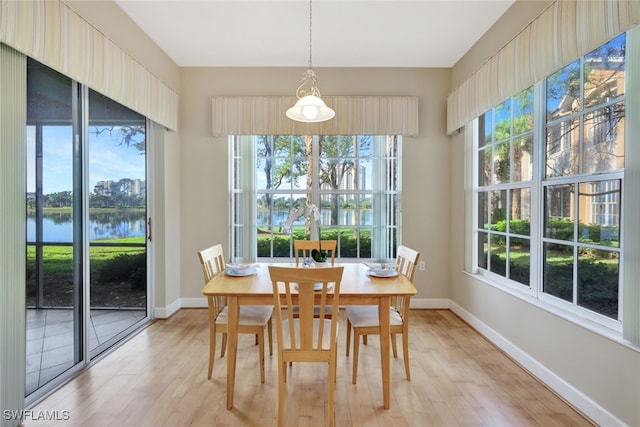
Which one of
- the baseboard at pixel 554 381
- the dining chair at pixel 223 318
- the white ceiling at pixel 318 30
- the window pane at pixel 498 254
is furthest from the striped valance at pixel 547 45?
the dining chair at pixel 223 318

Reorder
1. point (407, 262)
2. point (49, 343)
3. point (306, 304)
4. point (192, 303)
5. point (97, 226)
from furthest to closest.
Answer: point (192, 303), point (97, 226), point (407, 262), point (49, 343), point (306, 304)

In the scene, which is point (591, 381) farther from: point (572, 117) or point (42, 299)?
point (42, 299)

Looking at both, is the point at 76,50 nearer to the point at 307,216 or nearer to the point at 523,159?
the point at 307,216

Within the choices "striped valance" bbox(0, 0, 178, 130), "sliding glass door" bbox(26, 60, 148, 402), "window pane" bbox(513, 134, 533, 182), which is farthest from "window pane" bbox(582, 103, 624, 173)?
"sliding glass door" bbox(26, 60, 148, 402)

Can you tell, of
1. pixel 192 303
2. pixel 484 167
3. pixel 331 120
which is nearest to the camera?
pixel 484 167

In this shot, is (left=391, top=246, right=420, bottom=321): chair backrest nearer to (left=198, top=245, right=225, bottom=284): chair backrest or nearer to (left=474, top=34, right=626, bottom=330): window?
(left=474, top=34, right=626, bottom=330): window

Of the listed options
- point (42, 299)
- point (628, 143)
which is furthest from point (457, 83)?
point (42, 299)

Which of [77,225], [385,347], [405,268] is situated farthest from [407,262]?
[77,225]

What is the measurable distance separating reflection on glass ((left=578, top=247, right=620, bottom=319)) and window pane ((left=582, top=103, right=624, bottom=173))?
519mm

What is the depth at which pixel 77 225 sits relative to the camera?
232 centimetres

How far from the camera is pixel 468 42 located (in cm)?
309

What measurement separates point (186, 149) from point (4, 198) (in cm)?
215

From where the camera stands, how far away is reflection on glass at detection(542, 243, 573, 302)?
212 centimetres

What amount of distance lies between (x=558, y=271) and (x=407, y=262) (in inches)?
40.9
